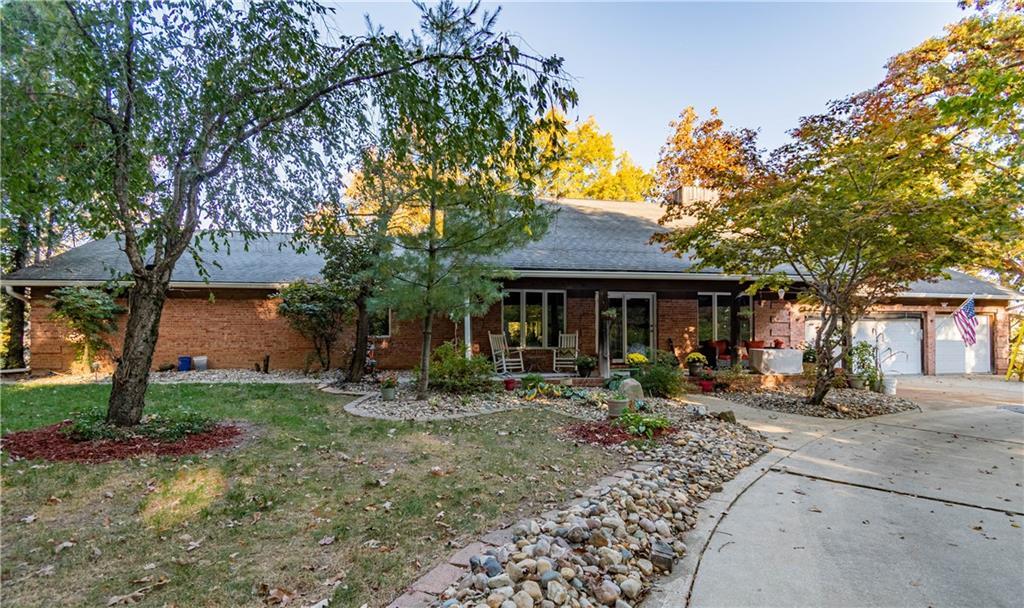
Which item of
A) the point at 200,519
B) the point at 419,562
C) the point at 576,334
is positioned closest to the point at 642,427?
the point at 419,562

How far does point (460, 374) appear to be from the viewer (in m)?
8.75

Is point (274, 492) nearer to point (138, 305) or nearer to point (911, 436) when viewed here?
point (138, 305)

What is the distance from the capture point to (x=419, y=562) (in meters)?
2.63

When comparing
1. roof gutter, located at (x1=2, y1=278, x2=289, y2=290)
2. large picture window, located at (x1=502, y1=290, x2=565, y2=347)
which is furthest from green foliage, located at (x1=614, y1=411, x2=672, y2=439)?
roof gutter, located at (x1=2, y1=278, x2=289, y2=290)

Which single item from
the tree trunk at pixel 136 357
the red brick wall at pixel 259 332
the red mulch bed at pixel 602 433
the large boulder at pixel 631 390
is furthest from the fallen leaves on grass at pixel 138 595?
the red brick wall at pixel 259 332

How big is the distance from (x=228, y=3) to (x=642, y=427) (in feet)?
19.6

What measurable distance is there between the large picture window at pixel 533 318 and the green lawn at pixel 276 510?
257 inches

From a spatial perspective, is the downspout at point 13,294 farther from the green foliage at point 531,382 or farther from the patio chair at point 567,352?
the patio chair at point 567,352

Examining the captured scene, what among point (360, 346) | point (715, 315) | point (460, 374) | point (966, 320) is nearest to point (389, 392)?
point (460, 374)

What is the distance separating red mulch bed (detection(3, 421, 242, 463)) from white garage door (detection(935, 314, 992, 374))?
1847 cm

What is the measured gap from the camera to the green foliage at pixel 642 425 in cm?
553

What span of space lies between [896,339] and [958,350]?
7.30 ft

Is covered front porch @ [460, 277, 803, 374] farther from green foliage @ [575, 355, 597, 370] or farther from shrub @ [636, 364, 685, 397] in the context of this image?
shrub @ [636, 364, 685, 397]

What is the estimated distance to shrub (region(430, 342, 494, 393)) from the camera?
8664 millimetres
